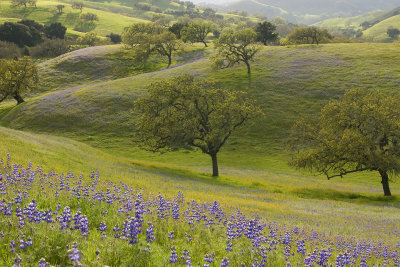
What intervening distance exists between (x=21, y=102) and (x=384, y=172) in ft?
260

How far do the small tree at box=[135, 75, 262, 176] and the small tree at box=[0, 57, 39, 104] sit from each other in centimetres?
4524

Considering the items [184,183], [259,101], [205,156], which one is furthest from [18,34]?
[184,183]

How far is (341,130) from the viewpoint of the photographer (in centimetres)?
3919

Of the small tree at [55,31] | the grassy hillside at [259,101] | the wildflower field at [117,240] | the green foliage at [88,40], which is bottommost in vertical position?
the grassy hillside at [259,101]

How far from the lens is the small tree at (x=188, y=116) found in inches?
1673

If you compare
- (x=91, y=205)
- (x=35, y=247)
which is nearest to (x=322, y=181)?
(x=91, y=205)

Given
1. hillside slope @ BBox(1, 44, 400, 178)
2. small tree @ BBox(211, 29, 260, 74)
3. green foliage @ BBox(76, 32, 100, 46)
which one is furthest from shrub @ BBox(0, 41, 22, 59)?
small tree @ BBox(211, 29, 260, 74)

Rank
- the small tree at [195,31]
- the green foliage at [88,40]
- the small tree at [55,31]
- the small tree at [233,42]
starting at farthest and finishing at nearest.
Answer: the green foliage at [88,40] → the small tree at [55,31] → the small tree at [195,31] → the small tree at [233,42]

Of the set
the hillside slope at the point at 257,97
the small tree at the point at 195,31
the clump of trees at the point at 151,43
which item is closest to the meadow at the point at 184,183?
the hillside slope at the point at 257,97

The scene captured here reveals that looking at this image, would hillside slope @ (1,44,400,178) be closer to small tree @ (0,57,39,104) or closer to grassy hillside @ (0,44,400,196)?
grassy hillside @ (0,44,400,196)

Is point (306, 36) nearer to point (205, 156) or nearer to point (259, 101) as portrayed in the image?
point (259, 101)

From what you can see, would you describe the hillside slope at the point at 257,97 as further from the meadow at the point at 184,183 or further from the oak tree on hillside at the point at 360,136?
the oak tree on hillside at the point at 360,136

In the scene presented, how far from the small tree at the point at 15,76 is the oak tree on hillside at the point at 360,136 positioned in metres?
64.9

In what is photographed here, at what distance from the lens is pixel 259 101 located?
69500mm
